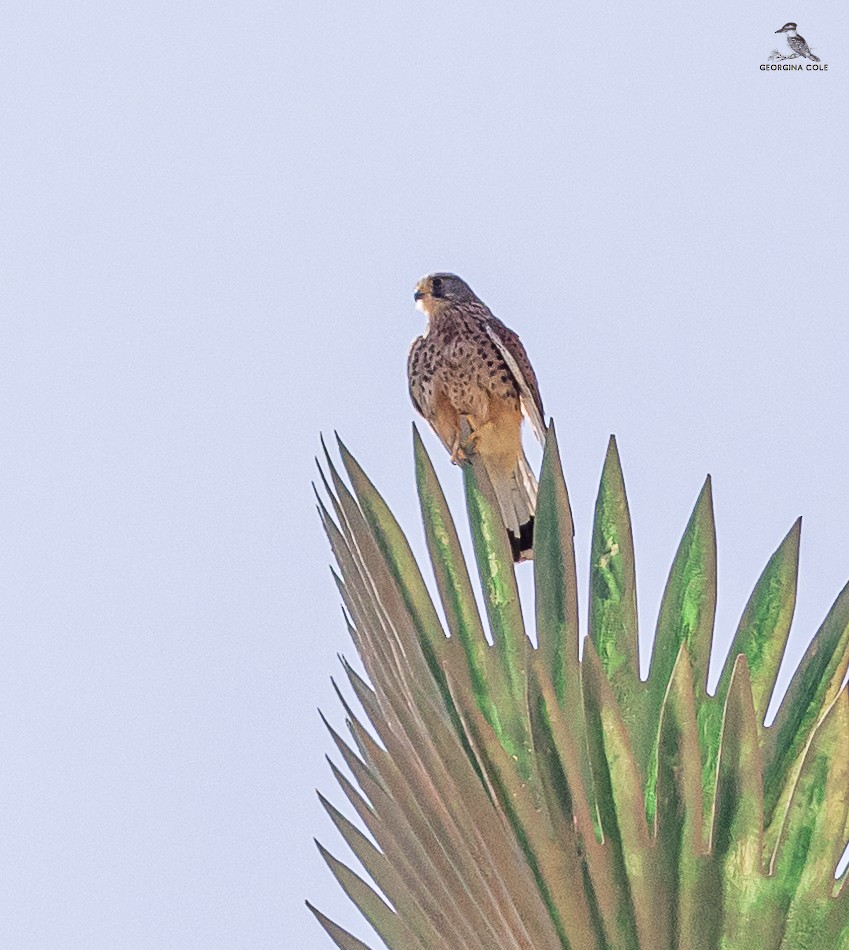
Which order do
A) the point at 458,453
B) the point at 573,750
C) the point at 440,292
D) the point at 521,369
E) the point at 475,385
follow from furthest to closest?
the point at 440,292
the point at 521,369
the point at 475,385
the point at 458,453
the point at 573,750

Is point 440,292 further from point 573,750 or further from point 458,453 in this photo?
point 573,750

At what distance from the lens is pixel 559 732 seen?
1.45 m

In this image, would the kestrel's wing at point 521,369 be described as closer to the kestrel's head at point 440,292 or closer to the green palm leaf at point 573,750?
the kestrel's head at point 440,292

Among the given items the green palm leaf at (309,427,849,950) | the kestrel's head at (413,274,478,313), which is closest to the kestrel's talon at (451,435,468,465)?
the kestrel's head at (413,274,478,313)

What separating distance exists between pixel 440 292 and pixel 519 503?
144cm

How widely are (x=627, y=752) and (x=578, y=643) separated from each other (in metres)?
0.21

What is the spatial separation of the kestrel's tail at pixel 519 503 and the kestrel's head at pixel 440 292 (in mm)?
908

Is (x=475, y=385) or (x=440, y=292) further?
(x=440, y=292)

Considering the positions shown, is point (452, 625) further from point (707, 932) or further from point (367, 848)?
point (707, 932)

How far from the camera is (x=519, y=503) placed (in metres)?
3.97

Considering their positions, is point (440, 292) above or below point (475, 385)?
above

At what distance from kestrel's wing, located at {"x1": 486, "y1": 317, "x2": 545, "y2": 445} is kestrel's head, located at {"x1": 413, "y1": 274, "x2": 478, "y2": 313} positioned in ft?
0.56

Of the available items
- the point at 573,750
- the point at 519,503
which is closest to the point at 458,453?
the point at 519,503

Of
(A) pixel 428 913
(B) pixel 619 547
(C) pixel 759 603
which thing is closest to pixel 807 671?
(C) pixel 759 603
